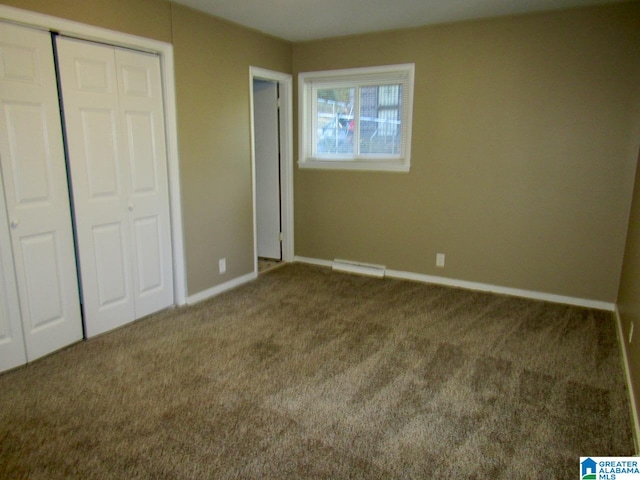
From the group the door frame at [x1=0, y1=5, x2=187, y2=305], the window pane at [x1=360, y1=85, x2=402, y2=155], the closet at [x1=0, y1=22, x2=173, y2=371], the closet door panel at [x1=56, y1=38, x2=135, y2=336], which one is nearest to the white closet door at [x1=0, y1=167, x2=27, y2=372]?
the closet at [x1=0, y1=22, x2=173, y2=371]

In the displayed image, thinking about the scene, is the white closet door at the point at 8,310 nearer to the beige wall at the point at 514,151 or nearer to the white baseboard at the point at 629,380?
the beige wall at the point at 514,151

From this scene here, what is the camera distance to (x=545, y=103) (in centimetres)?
369

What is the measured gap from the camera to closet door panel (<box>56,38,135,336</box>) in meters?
2.85

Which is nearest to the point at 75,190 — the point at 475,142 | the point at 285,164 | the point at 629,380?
the point at 285,164

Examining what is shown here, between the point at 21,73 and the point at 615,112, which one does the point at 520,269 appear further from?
the point at 21,73

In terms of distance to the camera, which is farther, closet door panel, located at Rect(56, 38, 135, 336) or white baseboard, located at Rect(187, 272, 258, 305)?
white baseboard, located at Rect(187, 272, 258, 305)

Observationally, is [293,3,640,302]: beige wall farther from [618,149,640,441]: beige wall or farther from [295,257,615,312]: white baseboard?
[618,149,640,441]: beige wall

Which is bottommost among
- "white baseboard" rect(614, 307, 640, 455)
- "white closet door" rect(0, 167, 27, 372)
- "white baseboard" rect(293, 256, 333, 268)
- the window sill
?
"white baseboard" rect(614, 307, 640, 455)

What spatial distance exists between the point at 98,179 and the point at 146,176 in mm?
399

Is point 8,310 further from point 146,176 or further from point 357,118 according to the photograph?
point 357,118

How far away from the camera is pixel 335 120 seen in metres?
4.77

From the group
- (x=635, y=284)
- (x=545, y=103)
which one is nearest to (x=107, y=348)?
(x=635, y=284)

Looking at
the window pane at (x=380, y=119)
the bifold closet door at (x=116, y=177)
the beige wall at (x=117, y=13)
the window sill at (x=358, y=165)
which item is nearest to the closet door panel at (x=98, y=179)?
the bifold closet door at (x=116, y=177)

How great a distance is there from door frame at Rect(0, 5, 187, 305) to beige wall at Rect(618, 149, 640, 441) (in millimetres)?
3255
